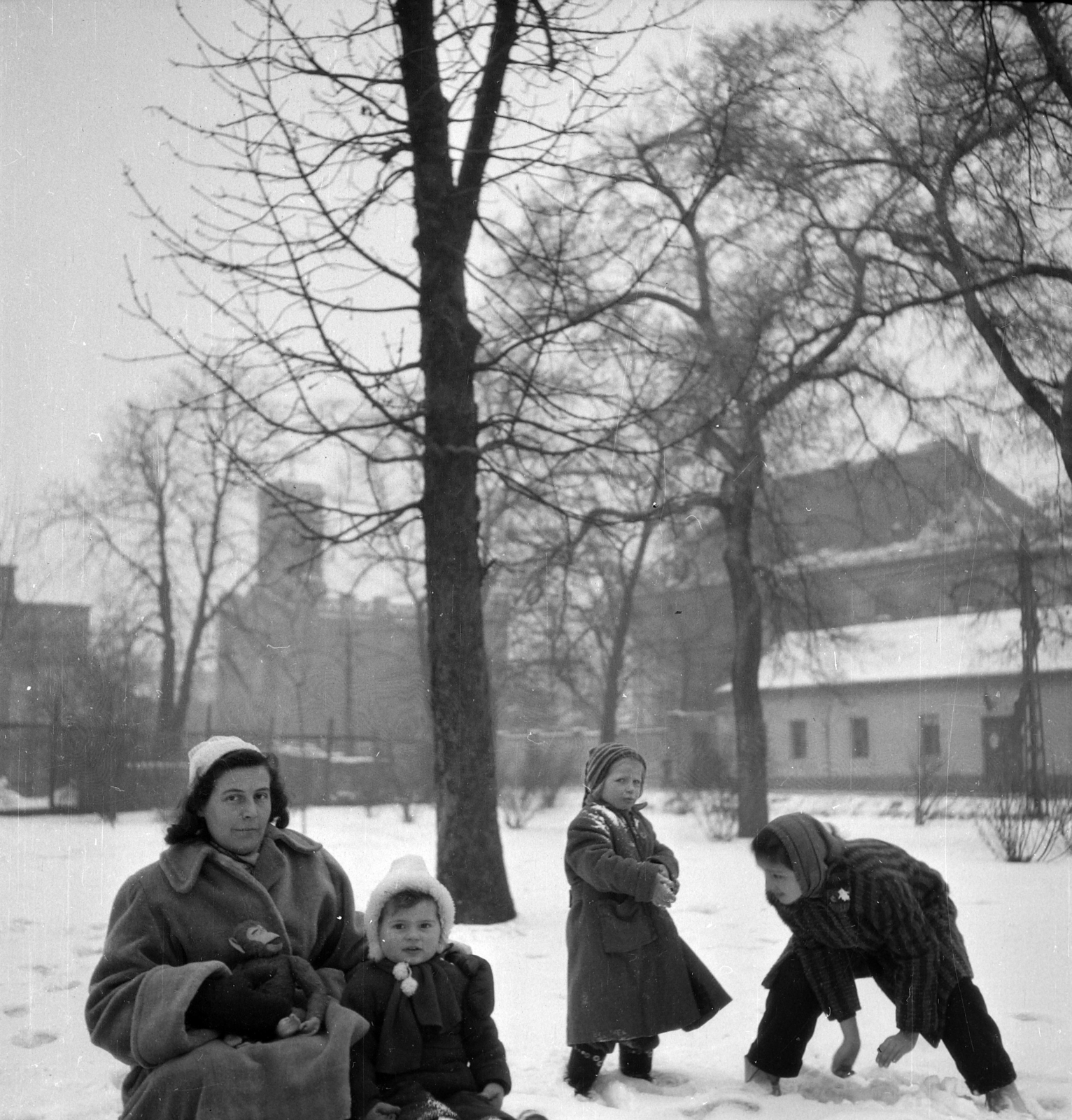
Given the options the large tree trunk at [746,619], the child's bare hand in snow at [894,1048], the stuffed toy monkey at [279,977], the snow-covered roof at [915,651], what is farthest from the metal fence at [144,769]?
the snow-covered roof at [915,651]

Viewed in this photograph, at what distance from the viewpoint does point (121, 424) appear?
358 inches

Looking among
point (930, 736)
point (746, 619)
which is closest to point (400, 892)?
point (746, 619)

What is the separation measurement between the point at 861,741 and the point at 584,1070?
39.5 ft

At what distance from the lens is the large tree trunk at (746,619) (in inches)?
492

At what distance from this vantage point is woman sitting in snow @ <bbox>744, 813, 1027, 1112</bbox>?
12.3 feet

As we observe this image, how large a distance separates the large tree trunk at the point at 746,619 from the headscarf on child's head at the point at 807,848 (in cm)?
865

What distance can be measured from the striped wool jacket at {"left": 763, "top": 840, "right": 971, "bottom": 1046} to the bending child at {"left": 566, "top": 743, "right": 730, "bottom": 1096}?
39 centimetres

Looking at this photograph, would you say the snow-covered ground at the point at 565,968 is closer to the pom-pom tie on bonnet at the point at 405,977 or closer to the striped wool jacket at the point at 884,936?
the striped wool jacket at the point at 884,936

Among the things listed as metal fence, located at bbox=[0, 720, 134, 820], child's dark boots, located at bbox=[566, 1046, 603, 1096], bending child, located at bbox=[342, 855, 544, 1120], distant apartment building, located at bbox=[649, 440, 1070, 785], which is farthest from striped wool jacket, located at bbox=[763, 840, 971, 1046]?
metal fence, located at bbox=[0, 720, 134, 820]

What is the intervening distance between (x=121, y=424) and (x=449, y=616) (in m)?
3.77

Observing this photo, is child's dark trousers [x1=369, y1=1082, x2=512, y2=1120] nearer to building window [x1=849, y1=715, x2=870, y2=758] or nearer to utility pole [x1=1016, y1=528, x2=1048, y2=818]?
utility pole [x1=1016, y1=528, x2=1048, y2=818]

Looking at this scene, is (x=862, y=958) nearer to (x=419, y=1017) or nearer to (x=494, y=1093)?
(x=494, y=1093)

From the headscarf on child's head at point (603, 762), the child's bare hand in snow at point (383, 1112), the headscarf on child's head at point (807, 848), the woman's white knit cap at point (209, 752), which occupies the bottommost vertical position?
the child's bare hand in snow at point (383, 1112)

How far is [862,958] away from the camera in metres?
4.02
